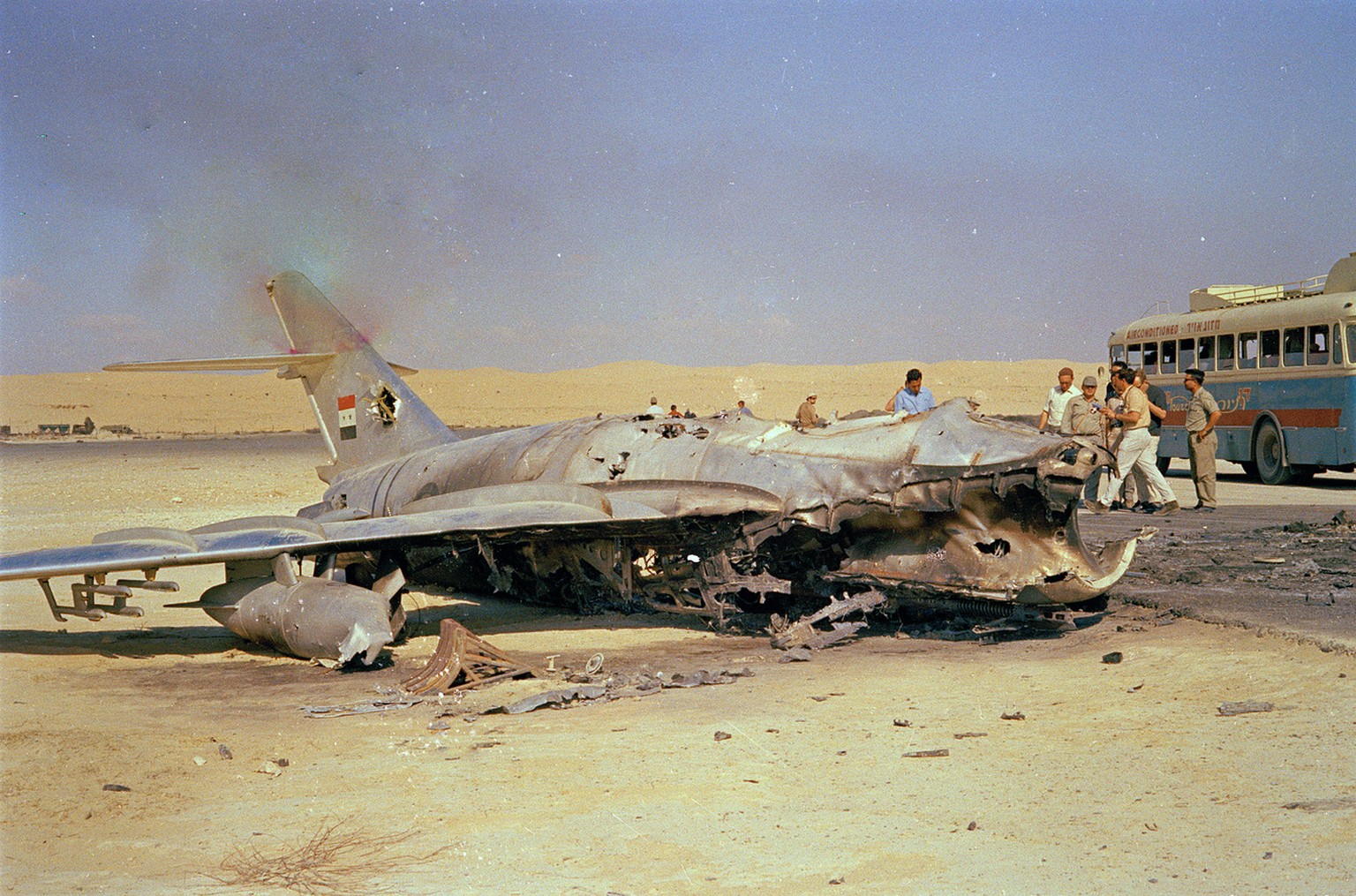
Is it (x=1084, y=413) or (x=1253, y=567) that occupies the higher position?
(x=1084, y=413)

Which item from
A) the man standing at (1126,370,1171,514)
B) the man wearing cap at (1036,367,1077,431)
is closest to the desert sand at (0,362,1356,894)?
the man wearing cap at (1036,367,1077,431)

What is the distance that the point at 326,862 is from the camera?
5.67 meters

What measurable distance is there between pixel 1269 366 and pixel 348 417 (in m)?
19.4

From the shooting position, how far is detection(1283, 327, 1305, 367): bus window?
79.0 feet

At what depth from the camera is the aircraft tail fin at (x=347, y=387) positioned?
16.8m

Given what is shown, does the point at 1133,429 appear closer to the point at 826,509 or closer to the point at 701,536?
the point at 826,509

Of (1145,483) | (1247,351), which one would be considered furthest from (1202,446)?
(1247,351)

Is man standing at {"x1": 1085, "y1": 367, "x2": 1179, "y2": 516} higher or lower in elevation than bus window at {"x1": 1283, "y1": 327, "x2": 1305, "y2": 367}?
lower

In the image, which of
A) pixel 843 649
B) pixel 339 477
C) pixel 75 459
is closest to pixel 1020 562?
pixel 843 649

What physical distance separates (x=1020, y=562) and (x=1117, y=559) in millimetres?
939

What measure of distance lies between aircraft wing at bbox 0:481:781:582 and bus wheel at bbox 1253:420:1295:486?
18.5 meters

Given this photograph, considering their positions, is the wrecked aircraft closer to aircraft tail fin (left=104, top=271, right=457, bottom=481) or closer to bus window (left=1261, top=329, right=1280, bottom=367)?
aircraft tail fin (left=104, top=271, right=457, bottom=481)

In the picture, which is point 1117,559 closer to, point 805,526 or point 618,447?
point 805,526

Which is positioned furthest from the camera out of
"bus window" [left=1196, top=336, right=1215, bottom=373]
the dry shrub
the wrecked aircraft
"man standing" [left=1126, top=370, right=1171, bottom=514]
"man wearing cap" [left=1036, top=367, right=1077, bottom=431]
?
"bus window" [left=1196, top=336, right=1215, bottom=373]
